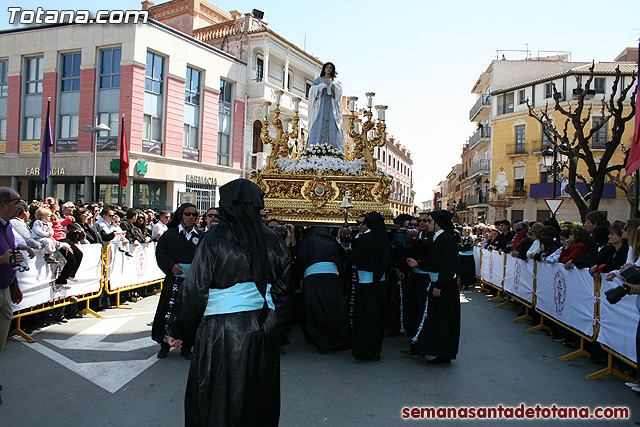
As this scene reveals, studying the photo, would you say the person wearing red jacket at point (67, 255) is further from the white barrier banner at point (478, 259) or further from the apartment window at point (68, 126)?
the apartment window at point (68, 126)

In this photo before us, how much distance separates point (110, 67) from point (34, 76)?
4.60 m

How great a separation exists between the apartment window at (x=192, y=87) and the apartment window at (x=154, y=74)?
150 centimetres

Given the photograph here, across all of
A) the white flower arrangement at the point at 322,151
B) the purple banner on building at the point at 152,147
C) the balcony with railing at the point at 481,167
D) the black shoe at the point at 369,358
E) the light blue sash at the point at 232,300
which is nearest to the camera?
the light blue sash at the point at 232,300

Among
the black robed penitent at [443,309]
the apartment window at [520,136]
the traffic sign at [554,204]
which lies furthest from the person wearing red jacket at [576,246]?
the apartment window at [520,136]

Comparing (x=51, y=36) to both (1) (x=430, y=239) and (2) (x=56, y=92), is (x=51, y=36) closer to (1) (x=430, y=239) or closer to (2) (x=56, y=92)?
(2) (x=56, y=92)

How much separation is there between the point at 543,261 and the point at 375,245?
11.7ft

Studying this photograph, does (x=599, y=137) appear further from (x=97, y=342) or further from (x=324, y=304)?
(x=97, y=342)

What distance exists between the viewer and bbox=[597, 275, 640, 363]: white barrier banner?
5109 mm

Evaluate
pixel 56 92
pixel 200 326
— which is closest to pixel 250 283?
pixel 200 326

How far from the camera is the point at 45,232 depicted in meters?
7.17

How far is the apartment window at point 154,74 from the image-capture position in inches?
866

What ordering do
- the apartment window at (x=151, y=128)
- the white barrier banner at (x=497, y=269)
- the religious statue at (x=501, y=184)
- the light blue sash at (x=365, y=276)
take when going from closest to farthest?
the light blue sash at (x=365, y=276), the white barrier banner at (x=497, y=269), the apartment window at (x=151, y=128), the religious statue at (x=501, y=184)

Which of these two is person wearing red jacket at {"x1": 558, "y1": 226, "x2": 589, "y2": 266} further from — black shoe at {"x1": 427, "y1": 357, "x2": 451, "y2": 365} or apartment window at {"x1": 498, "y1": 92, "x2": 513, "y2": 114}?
apartment window at {"x1": 498, "y1": 92, "x2": 513, "y2": 114}

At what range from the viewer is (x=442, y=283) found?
19.6 feet
